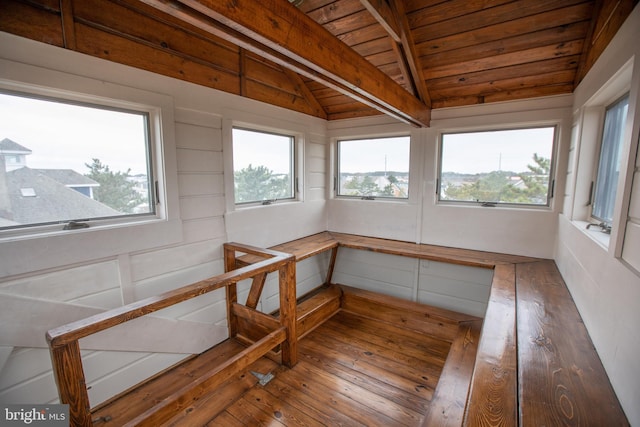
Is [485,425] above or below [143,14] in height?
below

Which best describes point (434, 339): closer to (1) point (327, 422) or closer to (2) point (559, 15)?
(1) point (327, 422)

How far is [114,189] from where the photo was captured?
1830mm

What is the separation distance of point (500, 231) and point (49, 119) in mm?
3419

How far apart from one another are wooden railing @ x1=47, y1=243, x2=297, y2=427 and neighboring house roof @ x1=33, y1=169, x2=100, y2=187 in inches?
34.8

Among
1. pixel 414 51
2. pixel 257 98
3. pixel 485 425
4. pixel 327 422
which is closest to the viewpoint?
pixel 485 425

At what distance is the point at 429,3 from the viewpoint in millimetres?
1908

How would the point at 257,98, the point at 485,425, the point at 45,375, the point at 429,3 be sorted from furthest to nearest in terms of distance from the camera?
the point at 257,98 < the point at 429,3 < the point at 45,375 < the point at 485,425

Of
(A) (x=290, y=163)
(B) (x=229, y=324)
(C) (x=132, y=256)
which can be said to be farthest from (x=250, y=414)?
(A) (x=290, y=163)

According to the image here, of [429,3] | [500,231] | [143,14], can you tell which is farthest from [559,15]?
[143,14]

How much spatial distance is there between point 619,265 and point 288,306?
1.80 m

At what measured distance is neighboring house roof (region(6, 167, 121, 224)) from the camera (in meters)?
1.47

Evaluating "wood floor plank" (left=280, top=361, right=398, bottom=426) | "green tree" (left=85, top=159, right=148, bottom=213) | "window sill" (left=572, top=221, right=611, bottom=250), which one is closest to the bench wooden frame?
"wood floor plank" (left=280, top=361, right=398, bottom=426)

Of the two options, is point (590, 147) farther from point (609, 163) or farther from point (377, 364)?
point (377, 364)

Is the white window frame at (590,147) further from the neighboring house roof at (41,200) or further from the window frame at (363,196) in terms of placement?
the neighboring house roof at (41,200)
